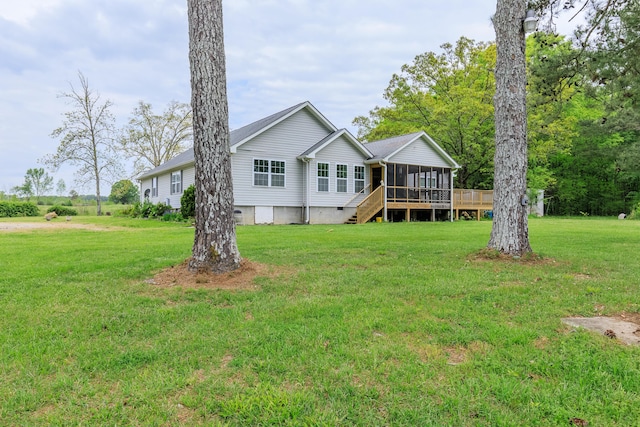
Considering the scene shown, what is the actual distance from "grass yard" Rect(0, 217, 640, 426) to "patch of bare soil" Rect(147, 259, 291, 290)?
0.53ft

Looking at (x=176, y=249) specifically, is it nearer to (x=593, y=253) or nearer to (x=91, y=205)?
(x=593, y=253)

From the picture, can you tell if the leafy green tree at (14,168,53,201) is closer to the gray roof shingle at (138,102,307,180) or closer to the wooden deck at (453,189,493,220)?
the gray roof shingle at (138,102,307,180)

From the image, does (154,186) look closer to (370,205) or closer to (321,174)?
(321,174)

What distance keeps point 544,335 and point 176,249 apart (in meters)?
6.70

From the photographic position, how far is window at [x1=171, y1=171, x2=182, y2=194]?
1986cm

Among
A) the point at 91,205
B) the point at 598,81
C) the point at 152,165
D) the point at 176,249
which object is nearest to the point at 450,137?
the point at 598,81

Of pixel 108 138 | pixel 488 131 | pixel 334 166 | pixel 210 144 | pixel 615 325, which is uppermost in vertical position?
pixel 108 138

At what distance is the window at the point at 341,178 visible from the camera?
18.0 meters

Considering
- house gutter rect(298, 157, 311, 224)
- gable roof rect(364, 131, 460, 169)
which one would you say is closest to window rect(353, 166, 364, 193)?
gable roof rect(364, 131, 460, 169)

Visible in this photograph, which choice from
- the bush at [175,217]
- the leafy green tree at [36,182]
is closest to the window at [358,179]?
the bush at [175,217]

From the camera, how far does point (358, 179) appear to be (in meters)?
18.6

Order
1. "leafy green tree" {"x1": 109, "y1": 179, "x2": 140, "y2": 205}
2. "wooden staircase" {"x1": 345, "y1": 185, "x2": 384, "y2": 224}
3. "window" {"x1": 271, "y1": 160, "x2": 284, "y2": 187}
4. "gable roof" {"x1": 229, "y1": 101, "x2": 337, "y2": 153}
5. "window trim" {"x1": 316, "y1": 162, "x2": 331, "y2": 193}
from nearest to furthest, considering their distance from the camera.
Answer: "gable roof" {"x1": 229, "y1": 101, "x2": 337, "y2": 153}, "window" {"x1": 271, "y1": 160, "x2": 284, "y2": 187}, "wooden staircase" {"x1": 345, "y1": 185, "x2": 384, "y2": 224}, "window trim" {"x1": 316, "y1": 162, "x2": 331, "y2": 193}, "leafy green tree" {"x1": 109, "y1": 179, "x2": 140, "y2": 205}

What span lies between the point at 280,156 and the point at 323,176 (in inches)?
90.7

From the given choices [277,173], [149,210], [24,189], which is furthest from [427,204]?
[24,189]
